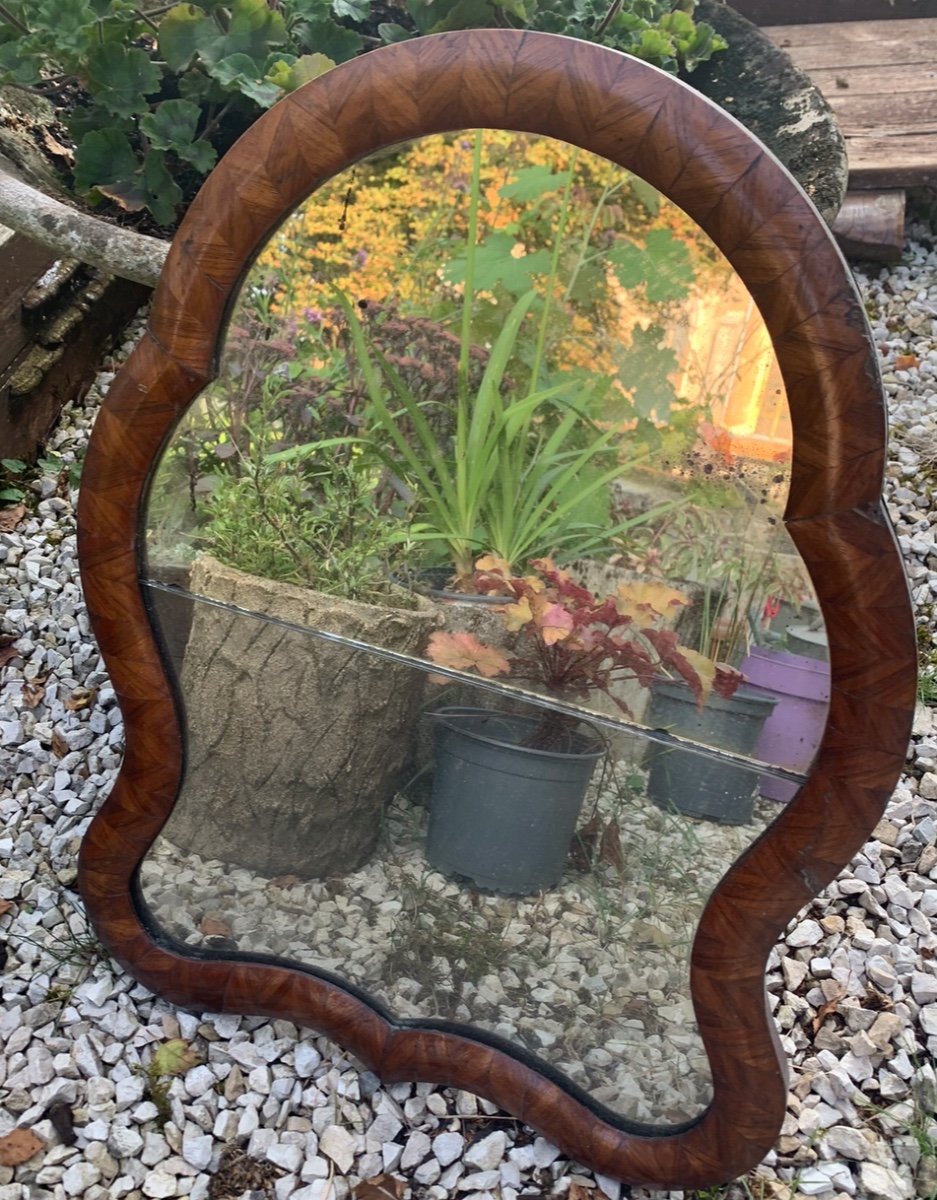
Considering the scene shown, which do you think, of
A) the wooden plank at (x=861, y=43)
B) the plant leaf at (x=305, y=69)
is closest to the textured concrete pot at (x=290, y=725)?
the plant leaf at (x=305, y=69)

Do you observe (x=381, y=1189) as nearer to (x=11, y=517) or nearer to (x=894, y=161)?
(x=11, y=517)

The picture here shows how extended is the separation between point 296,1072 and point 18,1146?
0.34 m

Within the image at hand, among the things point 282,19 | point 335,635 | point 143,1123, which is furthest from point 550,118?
point 143,1123

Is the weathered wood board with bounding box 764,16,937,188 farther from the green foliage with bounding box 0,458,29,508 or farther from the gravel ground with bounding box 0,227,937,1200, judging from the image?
the green foliage with bounding box 0,458,29,508

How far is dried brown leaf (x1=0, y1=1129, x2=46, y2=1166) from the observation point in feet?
4.16

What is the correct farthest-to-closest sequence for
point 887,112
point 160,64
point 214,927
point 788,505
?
point 887,112 < point 160,64 < point 214,927 < point 788,505

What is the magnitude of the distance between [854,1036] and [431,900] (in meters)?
0.66

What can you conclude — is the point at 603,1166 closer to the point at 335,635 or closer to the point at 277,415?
the point at 335,635

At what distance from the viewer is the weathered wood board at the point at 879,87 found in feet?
9.63

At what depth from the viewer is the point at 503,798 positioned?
4.01ft

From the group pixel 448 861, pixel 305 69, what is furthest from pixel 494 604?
pixel 305 69

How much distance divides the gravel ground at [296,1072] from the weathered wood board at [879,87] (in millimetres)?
1873

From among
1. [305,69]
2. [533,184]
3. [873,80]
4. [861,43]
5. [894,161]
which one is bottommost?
[533,184]

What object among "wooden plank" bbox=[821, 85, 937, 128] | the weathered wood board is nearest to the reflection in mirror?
the weathered wood board
